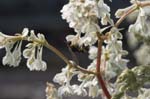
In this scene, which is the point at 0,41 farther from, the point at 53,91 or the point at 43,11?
the point at 43,11

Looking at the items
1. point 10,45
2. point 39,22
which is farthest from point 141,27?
point 39,22

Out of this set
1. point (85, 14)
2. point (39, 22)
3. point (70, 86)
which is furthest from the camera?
point (39, 22)

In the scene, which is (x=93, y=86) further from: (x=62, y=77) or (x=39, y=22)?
(x=39, y=22)

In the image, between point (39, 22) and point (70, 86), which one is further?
point (39, 22)

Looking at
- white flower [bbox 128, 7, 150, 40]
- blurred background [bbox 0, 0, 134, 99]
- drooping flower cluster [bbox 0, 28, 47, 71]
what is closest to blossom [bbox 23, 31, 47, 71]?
drooping flower cluster [bbox 0, 28, 47, 71]

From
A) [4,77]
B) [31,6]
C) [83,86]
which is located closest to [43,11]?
[31,6]

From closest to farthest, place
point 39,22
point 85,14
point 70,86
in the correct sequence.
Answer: point 85,14
point 70,86
point 39,22

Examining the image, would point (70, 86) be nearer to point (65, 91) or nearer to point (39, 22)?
point (65, 91)

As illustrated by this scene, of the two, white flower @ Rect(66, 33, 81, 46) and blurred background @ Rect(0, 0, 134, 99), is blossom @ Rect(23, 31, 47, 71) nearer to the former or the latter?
white flower @ Rect(66, 33, 81, 46)

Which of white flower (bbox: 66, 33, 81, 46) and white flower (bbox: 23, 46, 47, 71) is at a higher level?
white flower (bbox: 66, 33, 81, 46)

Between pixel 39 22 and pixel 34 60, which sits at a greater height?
pixel 39 22

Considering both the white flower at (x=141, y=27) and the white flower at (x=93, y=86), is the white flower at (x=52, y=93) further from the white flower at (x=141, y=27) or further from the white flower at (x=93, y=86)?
the white flower at (x=141, y=27)
